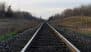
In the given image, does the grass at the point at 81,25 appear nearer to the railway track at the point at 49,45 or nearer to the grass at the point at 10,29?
the grass at the point at 10,29

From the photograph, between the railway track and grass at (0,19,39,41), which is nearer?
the railway track

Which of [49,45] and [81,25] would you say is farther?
[81,25]

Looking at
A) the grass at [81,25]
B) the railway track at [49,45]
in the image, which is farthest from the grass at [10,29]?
the grass at [81,25]

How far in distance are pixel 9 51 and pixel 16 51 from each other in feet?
0.78

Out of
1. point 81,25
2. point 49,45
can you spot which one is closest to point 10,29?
point 49,45

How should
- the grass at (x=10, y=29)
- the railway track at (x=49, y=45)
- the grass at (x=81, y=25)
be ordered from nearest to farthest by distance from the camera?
1. the railway track at (x=49, y=45)
2. the grass at (x=10, y=29)
3. the grass at (x=81, y=25)

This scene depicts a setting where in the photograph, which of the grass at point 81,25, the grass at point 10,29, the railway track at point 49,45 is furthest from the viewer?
the grass at point 81,25

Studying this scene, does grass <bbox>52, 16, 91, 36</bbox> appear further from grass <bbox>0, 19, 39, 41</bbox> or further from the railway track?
the railway track

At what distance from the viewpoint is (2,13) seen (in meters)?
99.8

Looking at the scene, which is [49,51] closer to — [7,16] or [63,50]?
[63,50]

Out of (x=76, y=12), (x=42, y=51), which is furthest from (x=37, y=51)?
(x=76, y=12)

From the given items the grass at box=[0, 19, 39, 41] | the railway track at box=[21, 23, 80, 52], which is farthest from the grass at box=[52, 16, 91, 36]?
the railway track at box=[21, 23, 80, 52]

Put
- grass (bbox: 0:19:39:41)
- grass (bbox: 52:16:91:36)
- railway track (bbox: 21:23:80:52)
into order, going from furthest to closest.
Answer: grass (bbox: 52:16:91:36)
grass (bbox: 0:19:39:41)
railway track (bbox: 21:23:80:52)

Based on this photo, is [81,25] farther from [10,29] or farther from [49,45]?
[49,45]
